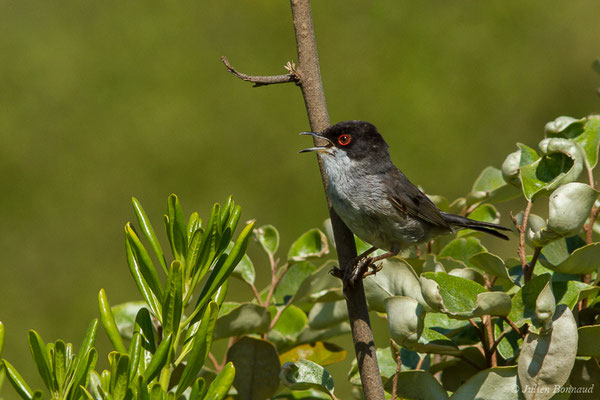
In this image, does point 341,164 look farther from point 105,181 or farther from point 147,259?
point 105,181

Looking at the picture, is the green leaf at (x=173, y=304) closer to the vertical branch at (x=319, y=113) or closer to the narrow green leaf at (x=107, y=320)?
the narrow green leaf at (x=107, y=320)

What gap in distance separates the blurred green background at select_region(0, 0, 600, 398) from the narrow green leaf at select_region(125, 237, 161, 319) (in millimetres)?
4235

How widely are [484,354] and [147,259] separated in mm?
784

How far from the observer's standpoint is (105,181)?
6.03 metres

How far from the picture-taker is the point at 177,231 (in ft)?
3.66

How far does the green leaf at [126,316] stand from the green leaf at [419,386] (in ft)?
2.19

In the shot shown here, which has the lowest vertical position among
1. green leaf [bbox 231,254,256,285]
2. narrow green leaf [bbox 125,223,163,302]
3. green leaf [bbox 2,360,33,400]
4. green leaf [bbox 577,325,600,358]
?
green leaf [bbox 577,325,600,358]

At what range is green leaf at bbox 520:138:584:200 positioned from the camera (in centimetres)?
152

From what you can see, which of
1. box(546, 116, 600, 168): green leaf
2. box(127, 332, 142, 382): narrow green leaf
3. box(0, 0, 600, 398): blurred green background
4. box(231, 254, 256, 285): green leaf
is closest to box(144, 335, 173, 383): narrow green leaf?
box(127, 332, 142, 382): narrow green leaf

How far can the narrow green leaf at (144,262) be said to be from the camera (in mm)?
1071

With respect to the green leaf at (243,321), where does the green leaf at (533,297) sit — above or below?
above

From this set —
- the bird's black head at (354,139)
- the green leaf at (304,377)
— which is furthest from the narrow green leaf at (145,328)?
the bird's black head at (354,139)

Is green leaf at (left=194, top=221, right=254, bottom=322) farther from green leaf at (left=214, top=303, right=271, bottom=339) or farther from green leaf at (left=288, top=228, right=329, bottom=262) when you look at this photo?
green leaf at (left=288, top=228, right=329, bottom=262)

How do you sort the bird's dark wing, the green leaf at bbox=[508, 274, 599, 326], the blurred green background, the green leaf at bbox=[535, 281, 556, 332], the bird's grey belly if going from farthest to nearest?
1. the blurred green background
2. the bird's dark wing
3. the bird's grey belly
4. the green leaf at bbox=[508, 274, 599, 326]
5. the green leaf at bbox=[535, 281, 556, 332]
